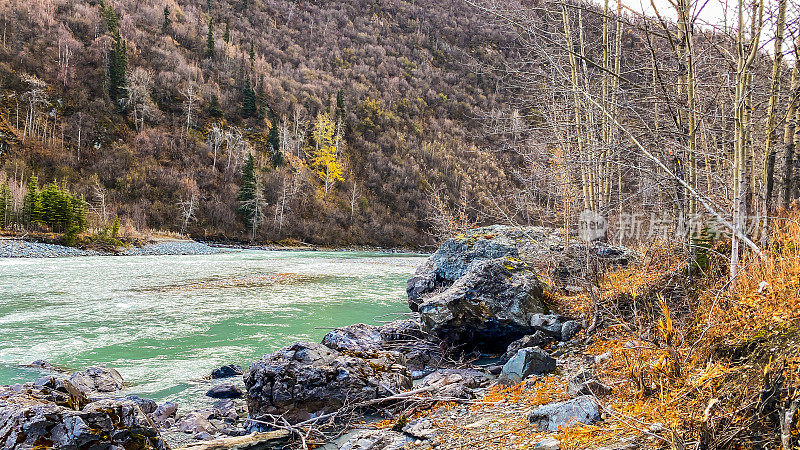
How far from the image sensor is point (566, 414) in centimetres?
288

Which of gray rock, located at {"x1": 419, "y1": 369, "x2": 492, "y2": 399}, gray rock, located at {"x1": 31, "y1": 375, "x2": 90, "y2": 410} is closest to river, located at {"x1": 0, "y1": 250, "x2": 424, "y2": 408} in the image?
gray rock, located at {"x1": 31, "y1": 375, "x2": 90, "y2": 410}

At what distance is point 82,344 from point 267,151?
175 ft

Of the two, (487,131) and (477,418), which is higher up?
(487,131)

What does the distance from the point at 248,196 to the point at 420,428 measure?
48023mm

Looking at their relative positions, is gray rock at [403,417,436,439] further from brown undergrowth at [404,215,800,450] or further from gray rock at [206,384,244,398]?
gray rock at [206,384,244,398]

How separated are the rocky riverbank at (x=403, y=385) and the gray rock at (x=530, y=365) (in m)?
0.01

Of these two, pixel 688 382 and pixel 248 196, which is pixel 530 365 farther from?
pixel 248 196

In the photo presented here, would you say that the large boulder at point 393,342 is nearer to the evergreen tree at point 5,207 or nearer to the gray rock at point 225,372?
the gray rock at point 225,372

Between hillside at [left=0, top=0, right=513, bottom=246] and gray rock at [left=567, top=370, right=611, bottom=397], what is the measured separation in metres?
29.7

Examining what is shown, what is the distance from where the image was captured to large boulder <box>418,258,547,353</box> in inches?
270

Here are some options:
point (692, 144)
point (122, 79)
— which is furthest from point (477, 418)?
point (122, 79)

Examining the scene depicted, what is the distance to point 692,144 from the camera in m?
4.16

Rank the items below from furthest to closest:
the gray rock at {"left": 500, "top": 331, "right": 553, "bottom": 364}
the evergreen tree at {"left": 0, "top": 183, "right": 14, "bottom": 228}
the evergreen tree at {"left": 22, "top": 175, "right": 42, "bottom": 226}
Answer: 1. the evergreen tree at {"left": 22, "top": 175, "right": 42, "bottom": 226}
2. the evergreen tree at {"left": 0, "top": 183, "right": 14, "bottom": 228}
3. the gray rock at {"left": 500, "top": 331, "right": 553, "bottom": 364}

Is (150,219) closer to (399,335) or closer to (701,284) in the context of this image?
(399,335)
